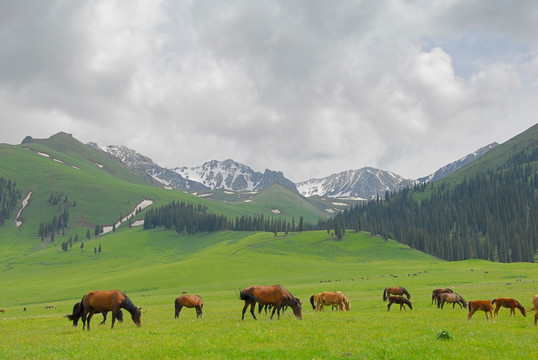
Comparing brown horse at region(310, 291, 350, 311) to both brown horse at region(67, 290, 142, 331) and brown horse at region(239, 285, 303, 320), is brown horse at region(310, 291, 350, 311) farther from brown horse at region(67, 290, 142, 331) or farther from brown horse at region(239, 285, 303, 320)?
brown horse at region(67, 290, 142, 331)

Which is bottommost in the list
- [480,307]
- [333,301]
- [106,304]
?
[333,301]

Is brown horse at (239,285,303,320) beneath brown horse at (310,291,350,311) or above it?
above

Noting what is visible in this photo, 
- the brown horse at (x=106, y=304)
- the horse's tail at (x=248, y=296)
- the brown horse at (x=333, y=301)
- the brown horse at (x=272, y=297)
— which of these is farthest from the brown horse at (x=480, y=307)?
the brown horse at (x=106, y=304)

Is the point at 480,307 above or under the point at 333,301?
above

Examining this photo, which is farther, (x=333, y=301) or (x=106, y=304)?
(x=333, y=301)

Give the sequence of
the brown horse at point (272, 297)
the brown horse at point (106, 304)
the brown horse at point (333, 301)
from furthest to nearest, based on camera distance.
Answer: the brown horse at point (333, 301)
the brown horse at point (272, 297)
the brown horse at point (106, 304)

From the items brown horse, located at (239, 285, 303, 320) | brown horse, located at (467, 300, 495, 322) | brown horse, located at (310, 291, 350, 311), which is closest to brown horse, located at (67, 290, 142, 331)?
brown horse, located at (239, 285, 303, 320)

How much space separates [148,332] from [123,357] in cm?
660

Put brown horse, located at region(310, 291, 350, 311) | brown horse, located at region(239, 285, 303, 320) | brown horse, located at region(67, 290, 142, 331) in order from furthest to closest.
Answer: brown horse, located at region(310, 291, 350, 311) → brown horse, located at region(239, 285, 303, 320) → brown horse, located at region(67, 290, 142, 331)

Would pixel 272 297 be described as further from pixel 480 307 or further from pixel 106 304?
pixel 480 307

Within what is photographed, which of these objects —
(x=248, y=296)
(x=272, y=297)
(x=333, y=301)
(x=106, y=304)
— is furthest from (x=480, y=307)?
(x=106, y=304)

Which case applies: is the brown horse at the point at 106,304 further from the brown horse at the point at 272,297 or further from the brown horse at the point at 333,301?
the brown horse at the point at 333,301

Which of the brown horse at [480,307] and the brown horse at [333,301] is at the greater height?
the brown horse at [480,307]

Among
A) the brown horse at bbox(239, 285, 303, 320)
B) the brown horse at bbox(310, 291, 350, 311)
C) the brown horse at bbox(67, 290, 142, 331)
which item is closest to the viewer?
the brown horse at bbox(67, 290, 142, 331)
